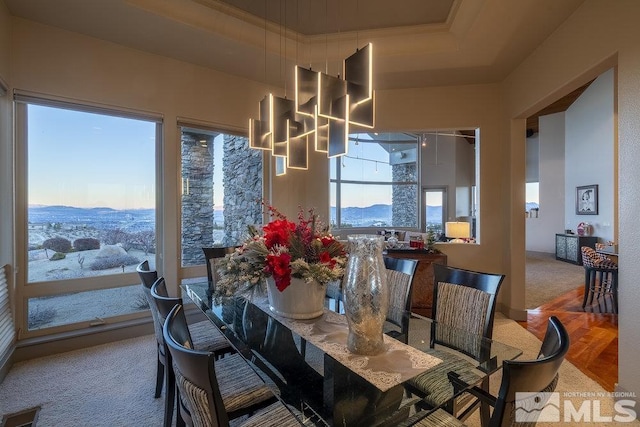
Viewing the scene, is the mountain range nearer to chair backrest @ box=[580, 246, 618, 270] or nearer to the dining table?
the dining table

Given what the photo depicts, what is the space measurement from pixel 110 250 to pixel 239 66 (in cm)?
256

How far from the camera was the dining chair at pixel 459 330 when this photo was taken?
124cm

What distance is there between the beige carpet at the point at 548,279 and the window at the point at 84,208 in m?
5.26

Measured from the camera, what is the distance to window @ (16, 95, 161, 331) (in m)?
2.88

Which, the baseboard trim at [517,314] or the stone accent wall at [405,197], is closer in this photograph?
the baseboard trim at [517,314]

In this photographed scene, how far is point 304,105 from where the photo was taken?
7.05ft

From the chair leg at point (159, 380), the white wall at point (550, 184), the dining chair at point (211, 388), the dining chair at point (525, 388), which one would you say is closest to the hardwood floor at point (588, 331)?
the dining chair at point (525, 388)

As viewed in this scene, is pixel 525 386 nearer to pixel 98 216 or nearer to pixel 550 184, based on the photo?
pixel 98 216

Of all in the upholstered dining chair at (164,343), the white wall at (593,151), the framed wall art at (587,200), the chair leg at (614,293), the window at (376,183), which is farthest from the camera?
the window at (376,183)

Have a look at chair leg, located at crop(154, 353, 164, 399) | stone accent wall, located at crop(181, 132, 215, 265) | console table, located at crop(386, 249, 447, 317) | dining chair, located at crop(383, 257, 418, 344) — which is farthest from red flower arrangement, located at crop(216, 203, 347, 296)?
console table, located at crop(386, 249, 447, 317)

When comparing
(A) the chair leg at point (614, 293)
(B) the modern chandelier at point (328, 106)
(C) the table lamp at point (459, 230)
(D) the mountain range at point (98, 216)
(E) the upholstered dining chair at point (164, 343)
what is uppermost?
(B) the modern chandelier at point (328, 106)

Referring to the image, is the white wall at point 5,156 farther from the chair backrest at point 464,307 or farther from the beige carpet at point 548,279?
the beige carpet at point 548,279

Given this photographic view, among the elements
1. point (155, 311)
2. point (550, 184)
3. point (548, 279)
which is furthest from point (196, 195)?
point (550, 184)

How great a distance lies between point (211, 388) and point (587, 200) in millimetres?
9568
